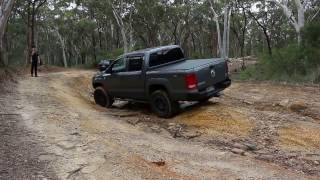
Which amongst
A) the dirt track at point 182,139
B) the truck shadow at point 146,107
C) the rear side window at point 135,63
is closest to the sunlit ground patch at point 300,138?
the dirt track at point 182,139

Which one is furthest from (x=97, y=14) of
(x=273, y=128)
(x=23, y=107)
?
(x=273, y=128)

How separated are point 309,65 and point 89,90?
9579mm

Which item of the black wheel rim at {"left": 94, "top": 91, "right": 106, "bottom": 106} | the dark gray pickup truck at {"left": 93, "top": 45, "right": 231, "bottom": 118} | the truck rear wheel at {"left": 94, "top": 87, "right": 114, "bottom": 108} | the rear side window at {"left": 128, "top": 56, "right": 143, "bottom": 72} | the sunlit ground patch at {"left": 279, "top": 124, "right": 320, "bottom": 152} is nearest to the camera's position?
the sunlit ground patch at {"left": 279, "top": 124, "right": 320, "bottom": 152}

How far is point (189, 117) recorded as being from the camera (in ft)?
40.4

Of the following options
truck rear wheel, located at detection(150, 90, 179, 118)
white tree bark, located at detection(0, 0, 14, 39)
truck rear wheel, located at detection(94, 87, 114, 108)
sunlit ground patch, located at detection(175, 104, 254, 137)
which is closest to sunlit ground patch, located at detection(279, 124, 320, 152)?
sunlit ground patch, located at detection(175, 104, 254, 137)

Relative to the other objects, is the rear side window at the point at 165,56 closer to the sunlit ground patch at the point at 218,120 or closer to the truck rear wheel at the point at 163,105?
the truck rear wheel at the point at 163,105

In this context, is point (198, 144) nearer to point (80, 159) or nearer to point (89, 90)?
point (80, 159)

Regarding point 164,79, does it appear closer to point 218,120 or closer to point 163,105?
point 163,105

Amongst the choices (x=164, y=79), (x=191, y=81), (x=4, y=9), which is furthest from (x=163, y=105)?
(x=4, y=9)

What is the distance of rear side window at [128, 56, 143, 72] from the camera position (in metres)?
13.6

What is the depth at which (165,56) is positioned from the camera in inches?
536

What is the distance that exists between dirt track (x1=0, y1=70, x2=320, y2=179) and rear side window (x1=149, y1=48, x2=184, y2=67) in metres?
1.43

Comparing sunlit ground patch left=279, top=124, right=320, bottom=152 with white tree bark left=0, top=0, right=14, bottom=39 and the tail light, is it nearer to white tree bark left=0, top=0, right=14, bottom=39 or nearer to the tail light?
the tail light

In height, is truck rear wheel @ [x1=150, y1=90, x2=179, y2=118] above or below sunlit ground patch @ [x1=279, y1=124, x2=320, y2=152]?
above
